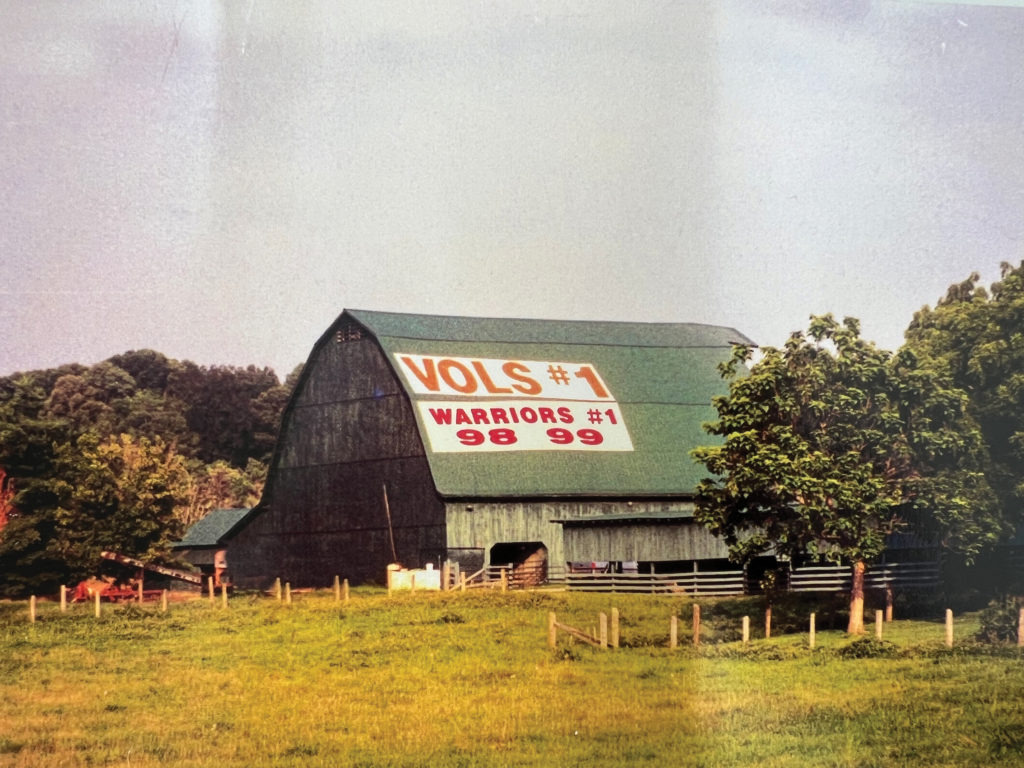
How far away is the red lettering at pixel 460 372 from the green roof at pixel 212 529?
806 cm

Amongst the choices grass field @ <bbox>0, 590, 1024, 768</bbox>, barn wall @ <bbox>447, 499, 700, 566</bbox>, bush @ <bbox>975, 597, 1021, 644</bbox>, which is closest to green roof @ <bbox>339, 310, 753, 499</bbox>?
barn wall @ <bbox>447, 499, 700, 566</bbox>

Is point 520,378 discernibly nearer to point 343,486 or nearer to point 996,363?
point 343,486

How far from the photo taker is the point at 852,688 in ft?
77.9

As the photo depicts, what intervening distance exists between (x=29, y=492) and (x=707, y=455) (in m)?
20.0

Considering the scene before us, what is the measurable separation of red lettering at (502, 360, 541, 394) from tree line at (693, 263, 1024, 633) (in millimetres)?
10022

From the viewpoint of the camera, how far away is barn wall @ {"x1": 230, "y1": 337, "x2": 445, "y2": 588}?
40781 mm

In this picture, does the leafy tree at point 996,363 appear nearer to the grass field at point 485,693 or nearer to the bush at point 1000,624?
the grass field at point 485,693

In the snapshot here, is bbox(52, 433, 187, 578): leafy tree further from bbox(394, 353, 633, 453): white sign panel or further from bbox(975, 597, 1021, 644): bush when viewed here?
bbox(975, 597, 1021, 644): bush

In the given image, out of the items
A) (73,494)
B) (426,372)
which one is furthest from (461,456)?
(73,494)

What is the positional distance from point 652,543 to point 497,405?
6.09 m

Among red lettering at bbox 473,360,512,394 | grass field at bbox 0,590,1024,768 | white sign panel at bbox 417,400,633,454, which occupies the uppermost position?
red lettering at bbox 473,360,512,394

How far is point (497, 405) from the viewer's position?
41.2 metres

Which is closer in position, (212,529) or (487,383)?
(487,383)

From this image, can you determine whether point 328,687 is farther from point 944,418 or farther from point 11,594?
point 11,594
